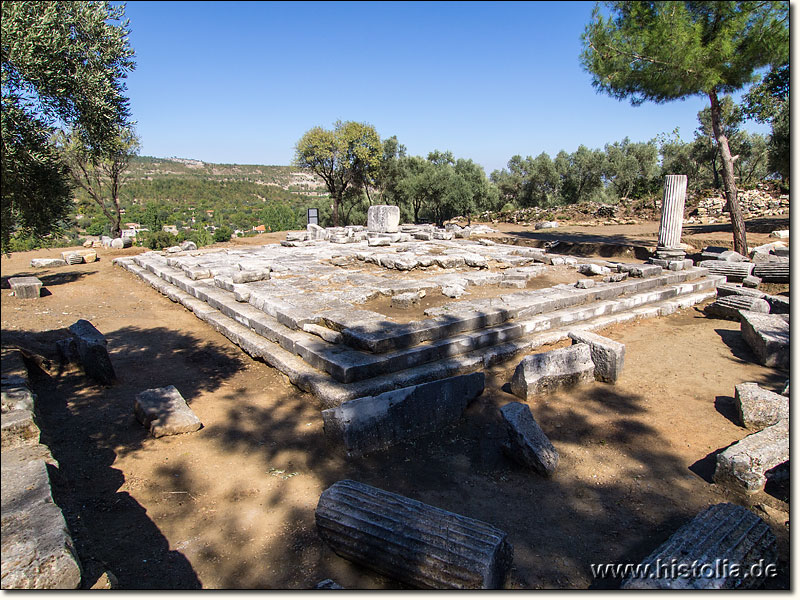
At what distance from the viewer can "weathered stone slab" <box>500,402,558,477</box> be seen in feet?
13.5

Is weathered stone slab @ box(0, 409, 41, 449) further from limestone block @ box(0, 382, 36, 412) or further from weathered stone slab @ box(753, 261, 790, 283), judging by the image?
weathered stone slab @ box(753, 261, 790, 283)

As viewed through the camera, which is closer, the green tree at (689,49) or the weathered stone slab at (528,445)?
the weathered stone slab at (528,445)

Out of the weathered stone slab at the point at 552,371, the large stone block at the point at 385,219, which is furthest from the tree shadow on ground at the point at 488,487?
the large stone block at the point at 385,219

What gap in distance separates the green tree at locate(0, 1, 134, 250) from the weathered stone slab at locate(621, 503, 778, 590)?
8103mm

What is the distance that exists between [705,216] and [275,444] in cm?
2584

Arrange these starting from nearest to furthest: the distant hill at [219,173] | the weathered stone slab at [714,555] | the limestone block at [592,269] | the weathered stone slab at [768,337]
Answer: the weathered stone slab at [714,555] < the weathered stone slab at [768,337] < the limestone block at [592,269] < the distant hill at [219,173]

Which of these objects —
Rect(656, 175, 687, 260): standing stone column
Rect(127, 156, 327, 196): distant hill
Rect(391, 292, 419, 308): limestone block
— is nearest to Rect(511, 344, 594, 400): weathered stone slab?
Rect(391, 292, 419, 308): limestone block

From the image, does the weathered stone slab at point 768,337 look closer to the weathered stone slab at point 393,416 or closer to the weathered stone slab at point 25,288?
the weathered stone slab at point 393,416

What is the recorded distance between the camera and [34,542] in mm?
2316

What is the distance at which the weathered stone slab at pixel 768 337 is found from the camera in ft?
21.5

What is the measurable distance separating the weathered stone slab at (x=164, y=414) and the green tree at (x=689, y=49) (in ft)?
43.7

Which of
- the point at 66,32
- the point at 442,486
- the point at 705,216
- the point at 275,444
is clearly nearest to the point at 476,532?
the point at 442,486

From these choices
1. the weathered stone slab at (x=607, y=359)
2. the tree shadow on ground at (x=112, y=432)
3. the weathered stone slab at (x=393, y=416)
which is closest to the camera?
the tree shadow on ground at (x=112, y=432)

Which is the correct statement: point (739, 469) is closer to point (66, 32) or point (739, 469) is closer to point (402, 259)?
point (402, 259)
